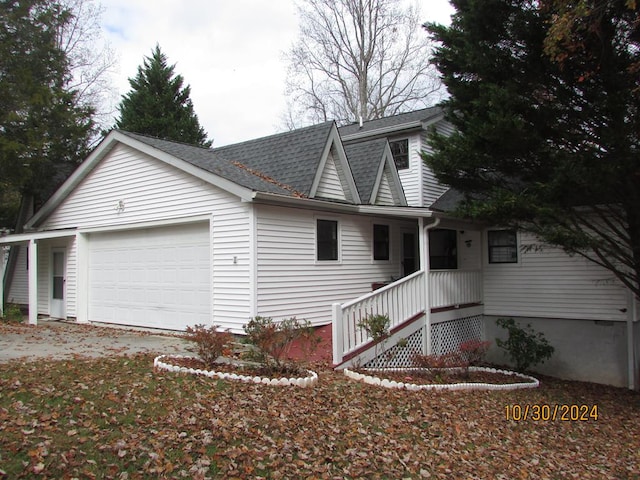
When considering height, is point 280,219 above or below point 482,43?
below

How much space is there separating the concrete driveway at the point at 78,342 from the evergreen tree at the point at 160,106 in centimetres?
1959

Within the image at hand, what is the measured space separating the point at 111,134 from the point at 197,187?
11.4 feet

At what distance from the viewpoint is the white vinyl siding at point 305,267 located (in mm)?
11070

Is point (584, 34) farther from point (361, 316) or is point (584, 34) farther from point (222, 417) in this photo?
point (222, 417)

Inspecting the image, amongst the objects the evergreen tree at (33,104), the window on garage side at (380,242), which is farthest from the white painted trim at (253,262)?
the evergreen tree at (33,104)

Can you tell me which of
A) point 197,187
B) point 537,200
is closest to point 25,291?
point 197,187

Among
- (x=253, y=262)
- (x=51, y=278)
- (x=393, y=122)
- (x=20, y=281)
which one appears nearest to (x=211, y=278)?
(x=253, y=262)

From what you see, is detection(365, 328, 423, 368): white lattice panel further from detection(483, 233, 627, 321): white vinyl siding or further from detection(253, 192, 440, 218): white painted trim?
detection(483, 233, 627, 321): white vinyl siding

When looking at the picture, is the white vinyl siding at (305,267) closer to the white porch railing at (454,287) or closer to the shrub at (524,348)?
the white porch railing at (454,287)

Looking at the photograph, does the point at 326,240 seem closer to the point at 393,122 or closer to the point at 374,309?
the point at 374,309

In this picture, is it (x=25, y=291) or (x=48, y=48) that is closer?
(x=48, y=48)

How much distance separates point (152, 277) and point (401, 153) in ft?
29.4

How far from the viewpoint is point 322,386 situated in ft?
25.0

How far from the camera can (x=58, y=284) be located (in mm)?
16000
